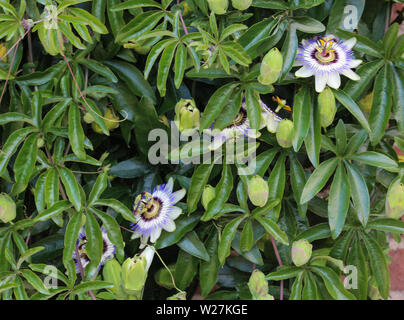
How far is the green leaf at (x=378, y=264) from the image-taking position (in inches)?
33.8

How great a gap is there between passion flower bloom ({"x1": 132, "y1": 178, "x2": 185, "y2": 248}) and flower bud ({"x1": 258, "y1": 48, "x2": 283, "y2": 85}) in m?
0.27

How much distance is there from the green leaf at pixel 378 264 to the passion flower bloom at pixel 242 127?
10.5 inches

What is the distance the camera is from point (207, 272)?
3.02 feet

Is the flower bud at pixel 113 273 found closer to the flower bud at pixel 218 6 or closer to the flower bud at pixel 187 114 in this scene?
the flower bud at pixel 187 114

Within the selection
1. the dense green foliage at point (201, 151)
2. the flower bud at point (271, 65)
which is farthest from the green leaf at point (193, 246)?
the flower bud at point (271, 65)

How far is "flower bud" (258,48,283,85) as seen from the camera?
0.78 m

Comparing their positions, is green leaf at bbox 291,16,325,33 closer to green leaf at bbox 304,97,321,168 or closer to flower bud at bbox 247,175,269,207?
green leaf at bbox 304,97,321,168

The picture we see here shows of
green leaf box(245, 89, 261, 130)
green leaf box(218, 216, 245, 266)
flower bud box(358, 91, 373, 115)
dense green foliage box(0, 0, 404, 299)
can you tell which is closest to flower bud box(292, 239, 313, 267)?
dense green foliage box(0, 0, 404, 299)

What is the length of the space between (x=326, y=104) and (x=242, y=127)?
0.15 metres
